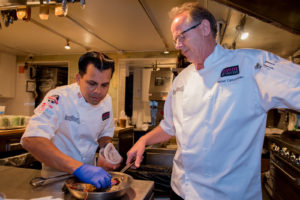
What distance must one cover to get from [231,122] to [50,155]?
97 centimetres

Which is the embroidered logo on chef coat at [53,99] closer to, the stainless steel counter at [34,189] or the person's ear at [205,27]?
the stainless steel counter at [34,189]

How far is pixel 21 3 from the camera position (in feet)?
5.82

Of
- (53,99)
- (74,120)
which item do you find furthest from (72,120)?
(53,99)

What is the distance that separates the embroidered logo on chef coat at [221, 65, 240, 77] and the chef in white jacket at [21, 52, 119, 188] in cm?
79

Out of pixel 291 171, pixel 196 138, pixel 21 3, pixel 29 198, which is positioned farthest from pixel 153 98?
pixel 29 198

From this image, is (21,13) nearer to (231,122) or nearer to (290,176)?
(231,122)

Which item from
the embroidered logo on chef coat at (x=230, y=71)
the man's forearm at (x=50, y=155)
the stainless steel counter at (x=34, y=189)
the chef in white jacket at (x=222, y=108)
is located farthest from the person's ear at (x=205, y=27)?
the man's forearm at (x=50, y=155)

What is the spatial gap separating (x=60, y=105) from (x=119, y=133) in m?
2.60

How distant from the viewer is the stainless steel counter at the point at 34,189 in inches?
37.9

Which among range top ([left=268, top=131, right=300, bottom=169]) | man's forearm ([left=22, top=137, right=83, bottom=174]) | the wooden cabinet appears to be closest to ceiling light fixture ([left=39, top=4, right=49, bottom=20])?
man's forearm ([left=22, top=137, right=83, bottom=174])

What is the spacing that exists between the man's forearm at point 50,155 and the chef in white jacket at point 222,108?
24.0 inches

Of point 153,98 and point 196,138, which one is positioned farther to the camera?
point 153,98

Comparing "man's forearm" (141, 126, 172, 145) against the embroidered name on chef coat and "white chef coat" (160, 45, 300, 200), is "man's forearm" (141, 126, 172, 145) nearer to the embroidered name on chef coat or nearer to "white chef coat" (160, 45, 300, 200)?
"white chef coat" (160, 45, 300, 200)

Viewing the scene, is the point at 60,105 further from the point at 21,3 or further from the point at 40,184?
the point at 21,3
